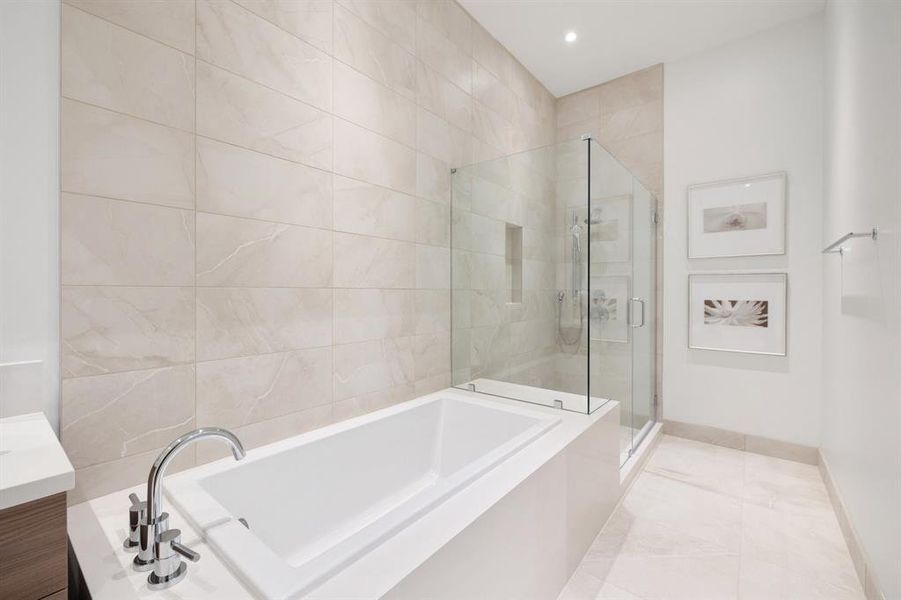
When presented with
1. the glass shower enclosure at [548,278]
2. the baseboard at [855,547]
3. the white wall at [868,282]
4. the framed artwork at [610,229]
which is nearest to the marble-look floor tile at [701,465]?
the glass shower enclosure at [548,278]

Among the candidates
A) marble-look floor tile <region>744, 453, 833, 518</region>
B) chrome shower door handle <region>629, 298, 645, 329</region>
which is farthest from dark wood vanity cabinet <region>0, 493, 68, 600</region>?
marble-look floor tile <region>744, 453, 833, 518</region>

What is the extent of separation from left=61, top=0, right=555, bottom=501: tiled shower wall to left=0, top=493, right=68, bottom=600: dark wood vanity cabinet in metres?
0.61

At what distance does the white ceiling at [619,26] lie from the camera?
8.55ft

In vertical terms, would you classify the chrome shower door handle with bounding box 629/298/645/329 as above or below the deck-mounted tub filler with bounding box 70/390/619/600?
above

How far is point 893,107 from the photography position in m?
1.25

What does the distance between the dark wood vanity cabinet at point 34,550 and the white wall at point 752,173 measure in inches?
136

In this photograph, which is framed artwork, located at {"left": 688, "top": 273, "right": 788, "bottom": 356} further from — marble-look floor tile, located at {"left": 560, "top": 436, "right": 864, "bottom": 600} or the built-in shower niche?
the built-in shower niche

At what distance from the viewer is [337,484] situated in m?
1.70

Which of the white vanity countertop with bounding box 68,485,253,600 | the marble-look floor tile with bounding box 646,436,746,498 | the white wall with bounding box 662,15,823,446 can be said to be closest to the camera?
the white vanity countertop with bounding box 68,485,253,600

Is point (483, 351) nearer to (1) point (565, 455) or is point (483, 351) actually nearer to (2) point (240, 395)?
(1) point (565, 455)

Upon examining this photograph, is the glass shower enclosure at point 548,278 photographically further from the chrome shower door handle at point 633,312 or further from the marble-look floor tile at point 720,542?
the marble-look floor tile at point 720,542

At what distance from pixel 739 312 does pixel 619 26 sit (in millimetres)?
2150

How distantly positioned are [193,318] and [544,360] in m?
1.75

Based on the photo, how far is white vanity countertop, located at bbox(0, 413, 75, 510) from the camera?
2.08ft
